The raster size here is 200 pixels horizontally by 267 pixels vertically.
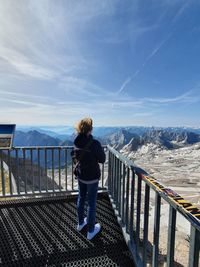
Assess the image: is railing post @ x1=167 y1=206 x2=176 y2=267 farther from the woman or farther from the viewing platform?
the woman

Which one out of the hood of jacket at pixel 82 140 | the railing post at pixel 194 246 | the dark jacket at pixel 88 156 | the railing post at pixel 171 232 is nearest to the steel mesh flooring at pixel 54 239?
the dark jacket at pixel 88 156

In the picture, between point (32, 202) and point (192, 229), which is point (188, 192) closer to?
point (32, 202)

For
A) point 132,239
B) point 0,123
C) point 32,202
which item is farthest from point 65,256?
point 0,123

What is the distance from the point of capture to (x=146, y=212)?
2402 millimetres

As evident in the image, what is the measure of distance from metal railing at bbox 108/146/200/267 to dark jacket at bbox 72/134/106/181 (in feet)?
1.49

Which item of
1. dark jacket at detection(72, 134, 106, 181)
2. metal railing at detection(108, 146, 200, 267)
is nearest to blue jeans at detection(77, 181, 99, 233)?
dark jacket at detection(72, 134, 106, 181)

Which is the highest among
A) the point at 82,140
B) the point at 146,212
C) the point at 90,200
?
the point at 82,140

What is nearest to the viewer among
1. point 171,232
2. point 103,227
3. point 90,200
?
point 171,232

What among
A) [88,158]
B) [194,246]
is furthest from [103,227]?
[194,246]

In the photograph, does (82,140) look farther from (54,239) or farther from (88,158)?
(54,239)

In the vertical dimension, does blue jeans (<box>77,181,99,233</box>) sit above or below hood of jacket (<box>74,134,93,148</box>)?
below

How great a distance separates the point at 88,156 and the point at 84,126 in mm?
416

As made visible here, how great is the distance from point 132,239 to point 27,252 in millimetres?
1406

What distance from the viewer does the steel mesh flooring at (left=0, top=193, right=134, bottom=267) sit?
112 inches
